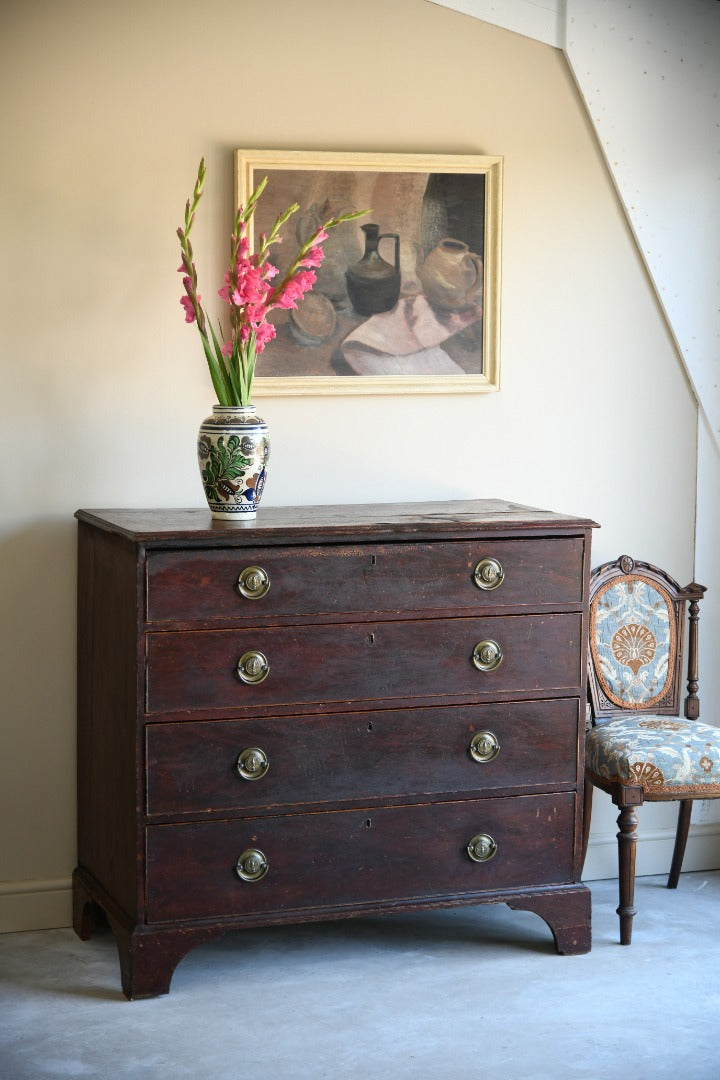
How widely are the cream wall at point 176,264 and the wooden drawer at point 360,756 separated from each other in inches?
26.1

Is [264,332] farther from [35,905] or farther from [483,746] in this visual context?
[35,905]

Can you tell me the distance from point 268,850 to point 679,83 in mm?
2645

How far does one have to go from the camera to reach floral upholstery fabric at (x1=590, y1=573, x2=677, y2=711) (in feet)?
13.6

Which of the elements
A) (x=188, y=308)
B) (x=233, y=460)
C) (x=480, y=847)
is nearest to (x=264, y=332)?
(x=188, y=308)

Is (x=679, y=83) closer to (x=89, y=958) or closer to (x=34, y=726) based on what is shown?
(x=34, y=726)

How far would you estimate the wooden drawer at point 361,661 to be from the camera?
10.8 ft

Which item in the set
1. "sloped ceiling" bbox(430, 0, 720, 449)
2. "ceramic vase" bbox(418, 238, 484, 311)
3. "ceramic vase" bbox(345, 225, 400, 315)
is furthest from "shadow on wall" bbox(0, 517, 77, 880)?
"sloped ceiling" bbox(430, 0, 720, 449)

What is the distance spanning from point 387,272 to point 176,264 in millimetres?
620

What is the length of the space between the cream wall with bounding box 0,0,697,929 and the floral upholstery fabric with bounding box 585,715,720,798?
849 millimetres

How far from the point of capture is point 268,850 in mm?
3393

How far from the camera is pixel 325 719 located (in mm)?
3416

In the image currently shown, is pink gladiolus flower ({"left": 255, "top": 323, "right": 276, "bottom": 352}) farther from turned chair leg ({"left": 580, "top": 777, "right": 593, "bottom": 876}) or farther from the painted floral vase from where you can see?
turned chair leg ({"left": 580, "top": 777, "right": 593, "bottom": 876})

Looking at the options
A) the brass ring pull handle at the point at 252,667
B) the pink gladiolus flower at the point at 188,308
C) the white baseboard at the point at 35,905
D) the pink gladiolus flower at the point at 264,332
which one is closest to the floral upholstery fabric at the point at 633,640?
the brass ring pull handle at the point at 252,667

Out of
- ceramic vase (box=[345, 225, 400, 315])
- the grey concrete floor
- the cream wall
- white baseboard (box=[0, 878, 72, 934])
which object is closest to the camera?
the grey concrete floor
